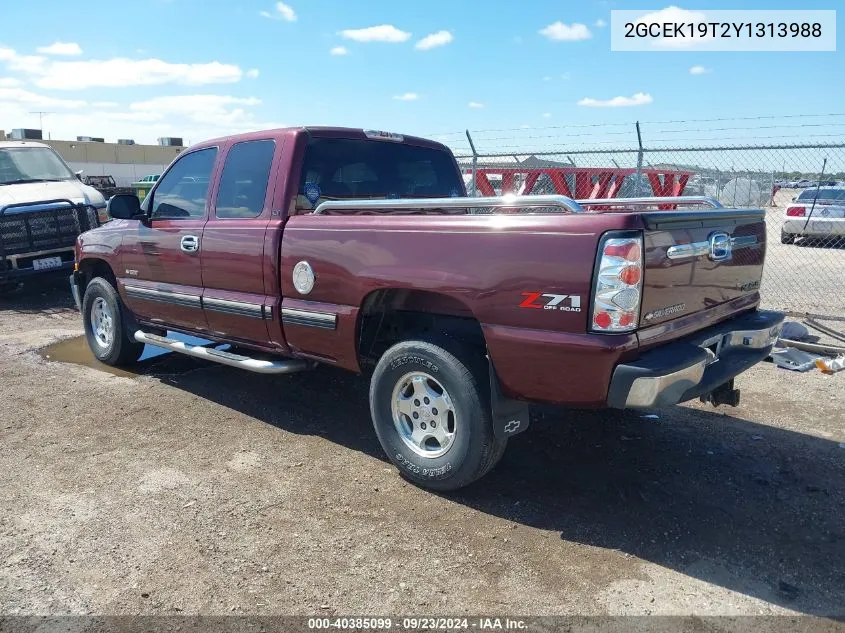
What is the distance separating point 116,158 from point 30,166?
1952 inches

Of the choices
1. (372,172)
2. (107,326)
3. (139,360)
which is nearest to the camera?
(372,172)

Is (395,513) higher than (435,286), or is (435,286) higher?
(435,286)

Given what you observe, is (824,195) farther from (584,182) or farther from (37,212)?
(37,212)

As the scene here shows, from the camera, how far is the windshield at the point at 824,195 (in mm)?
13102

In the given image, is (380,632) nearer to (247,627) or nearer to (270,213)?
(247,627)

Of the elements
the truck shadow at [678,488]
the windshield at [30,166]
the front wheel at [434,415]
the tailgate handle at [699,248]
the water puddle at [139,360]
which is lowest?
the truck shadow at [678,488]

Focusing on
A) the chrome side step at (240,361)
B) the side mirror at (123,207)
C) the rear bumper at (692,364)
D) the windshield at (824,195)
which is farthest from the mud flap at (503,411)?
the windshield at (824,195)

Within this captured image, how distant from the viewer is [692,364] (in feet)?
10.4

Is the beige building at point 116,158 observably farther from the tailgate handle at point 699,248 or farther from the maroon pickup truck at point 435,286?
the tailgate handle at point 699,248

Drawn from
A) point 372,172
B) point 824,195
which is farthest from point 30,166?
point 824,195

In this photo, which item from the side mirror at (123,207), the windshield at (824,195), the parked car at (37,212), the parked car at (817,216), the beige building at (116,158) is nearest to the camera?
the side mirror at (123,207)

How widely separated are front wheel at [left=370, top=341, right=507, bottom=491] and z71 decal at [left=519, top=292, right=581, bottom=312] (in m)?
0.56

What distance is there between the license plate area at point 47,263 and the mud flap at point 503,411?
26.6ft

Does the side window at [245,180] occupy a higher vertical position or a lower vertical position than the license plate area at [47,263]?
higher
